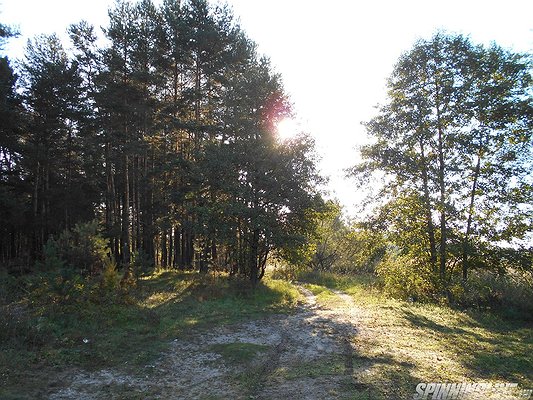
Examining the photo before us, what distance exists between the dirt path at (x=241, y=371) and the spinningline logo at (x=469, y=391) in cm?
136

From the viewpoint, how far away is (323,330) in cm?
1168

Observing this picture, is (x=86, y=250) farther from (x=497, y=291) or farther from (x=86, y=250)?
(x=497, y=291)

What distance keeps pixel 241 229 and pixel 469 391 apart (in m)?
13.6

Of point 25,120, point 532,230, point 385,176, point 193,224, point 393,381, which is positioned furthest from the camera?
point 25,120

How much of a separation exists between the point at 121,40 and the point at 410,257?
77.3 ft

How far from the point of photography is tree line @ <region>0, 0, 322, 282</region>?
18641mm

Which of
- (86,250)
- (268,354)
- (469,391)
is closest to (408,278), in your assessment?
(268,354)

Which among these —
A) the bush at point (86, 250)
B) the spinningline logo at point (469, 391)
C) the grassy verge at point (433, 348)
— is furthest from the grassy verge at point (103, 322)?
the spinningline logo at point (469, 391)

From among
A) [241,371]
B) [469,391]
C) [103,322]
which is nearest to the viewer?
[469,391]

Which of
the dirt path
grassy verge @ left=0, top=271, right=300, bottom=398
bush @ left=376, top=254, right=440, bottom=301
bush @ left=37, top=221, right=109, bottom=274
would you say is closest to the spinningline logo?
the dirt path

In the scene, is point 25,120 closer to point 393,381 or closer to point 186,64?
point 186,64

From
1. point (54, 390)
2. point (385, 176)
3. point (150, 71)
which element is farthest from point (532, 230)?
point (150, 71)

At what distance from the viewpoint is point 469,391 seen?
6754mm

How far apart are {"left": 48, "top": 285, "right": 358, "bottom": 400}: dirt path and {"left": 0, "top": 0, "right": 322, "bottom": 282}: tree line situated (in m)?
7.38
